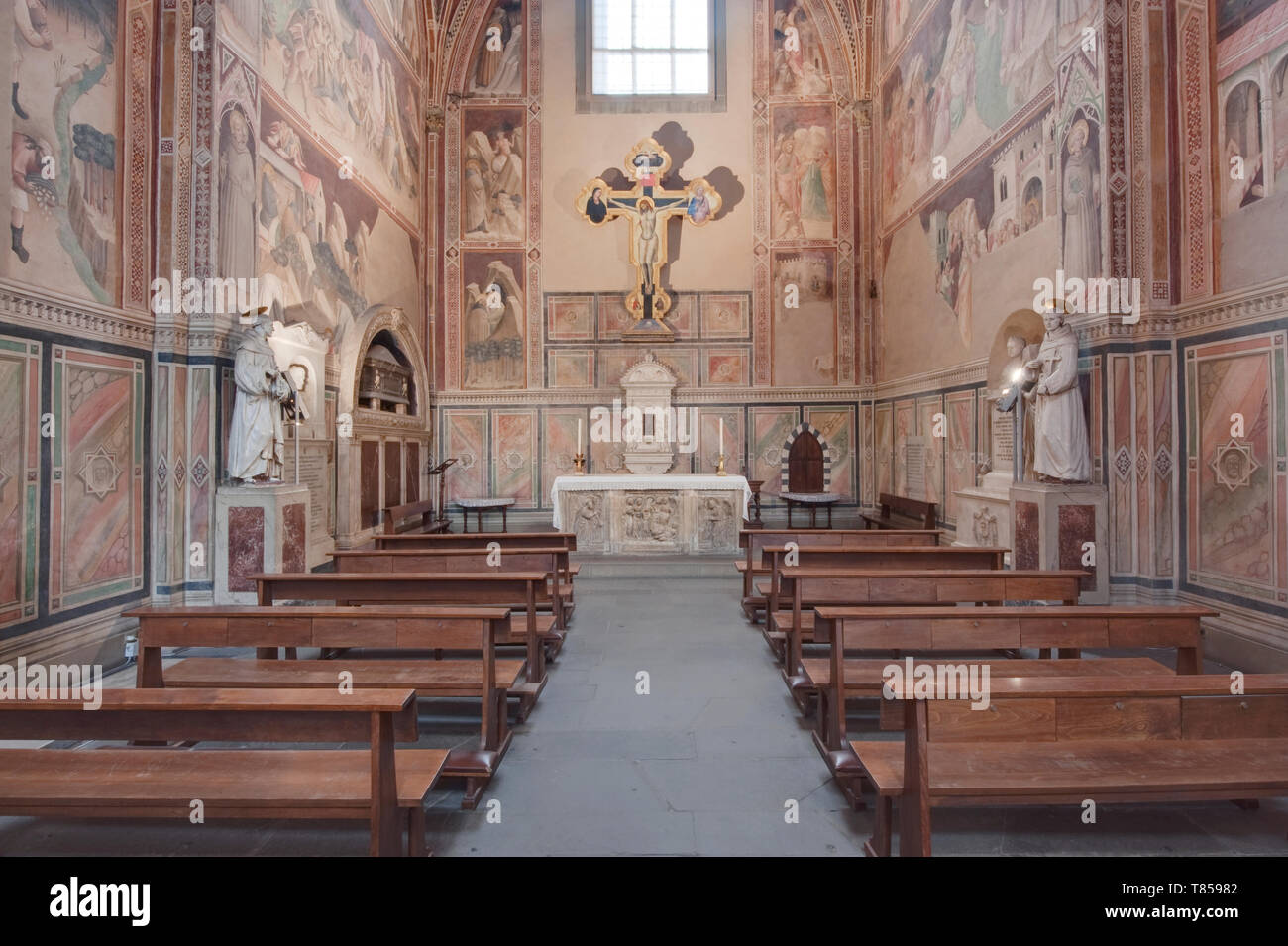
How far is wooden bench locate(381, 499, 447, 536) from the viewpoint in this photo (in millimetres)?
11086

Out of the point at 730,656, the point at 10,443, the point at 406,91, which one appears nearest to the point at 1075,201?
the point at 730,656

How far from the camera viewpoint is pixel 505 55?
15.6 meters

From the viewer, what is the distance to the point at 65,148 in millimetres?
5922

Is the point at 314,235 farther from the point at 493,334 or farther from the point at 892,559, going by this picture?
the point at 892,559

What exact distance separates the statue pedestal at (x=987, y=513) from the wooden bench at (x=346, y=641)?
286 inches

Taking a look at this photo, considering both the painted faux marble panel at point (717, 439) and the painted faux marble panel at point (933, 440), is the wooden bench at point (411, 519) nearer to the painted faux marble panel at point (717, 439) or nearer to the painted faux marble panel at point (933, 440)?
the painted faux marble panel at point (717, 439)

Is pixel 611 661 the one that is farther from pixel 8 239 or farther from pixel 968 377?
pixel 968 377

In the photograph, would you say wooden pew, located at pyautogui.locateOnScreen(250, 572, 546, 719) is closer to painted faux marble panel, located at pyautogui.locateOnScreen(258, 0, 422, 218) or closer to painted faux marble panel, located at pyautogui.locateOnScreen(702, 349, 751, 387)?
painted faux marble panel, located at pyautogui.locateOnScreen(258, 0, 422, 218)

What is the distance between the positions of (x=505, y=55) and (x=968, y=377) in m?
12.0

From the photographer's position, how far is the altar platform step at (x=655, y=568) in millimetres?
10070

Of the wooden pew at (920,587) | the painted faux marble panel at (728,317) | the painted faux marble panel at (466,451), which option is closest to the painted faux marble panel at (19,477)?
the wooden pew at (920,587)

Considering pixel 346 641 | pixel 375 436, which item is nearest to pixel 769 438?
pixel 375 436

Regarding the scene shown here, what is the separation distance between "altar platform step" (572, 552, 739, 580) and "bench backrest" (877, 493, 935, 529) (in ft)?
10.6

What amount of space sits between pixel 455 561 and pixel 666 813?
145 inches
